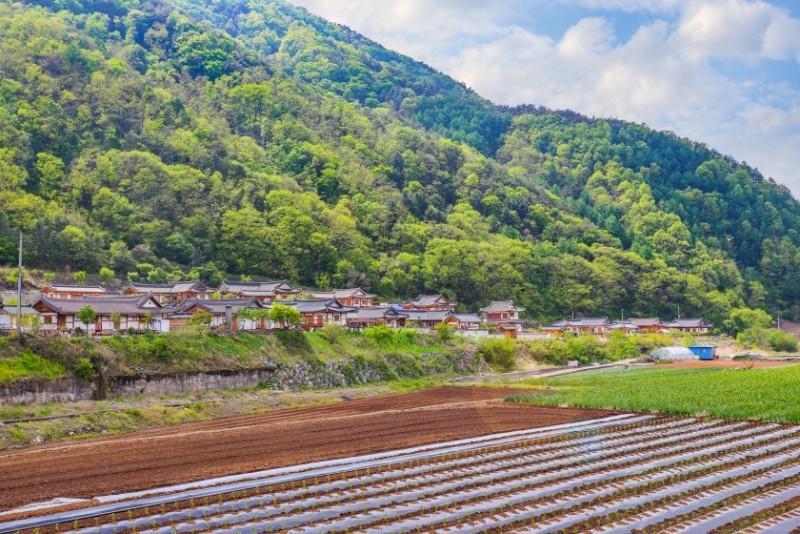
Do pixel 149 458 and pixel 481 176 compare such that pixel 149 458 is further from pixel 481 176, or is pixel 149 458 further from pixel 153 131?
pixel 481 176

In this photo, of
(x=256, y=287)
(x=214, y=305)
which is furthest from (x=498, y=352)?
(x=256, y=287)

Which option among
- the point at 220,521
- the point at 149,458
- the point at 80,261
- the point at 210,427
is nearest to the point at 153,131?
the point at 80,261

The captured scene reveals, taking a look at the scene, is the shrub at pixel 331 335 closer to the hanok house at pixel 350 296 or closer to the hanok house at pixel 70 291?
the hanok house at pixel 70 291

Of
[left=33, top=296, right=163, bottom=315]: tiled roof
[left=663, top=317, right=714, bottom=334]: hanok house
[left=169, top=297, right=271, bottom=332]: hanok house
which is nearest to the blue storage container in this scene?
[left=663, top=317, right=714, bottom=334]: hanok house

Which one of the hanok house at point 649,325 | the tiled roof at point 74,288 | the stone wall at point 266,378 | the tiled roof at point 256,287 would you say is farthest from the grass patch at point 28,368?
the hanok house at point 649,325

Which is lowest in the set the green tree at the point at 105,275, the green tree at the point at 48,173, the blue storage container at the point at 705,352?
the blue storage container at the point at 705,352

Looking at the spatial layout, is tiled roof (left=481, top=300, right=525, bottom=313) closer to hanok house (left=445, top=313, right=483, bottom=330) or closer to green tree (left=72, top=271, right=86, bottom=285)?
hanok house (left=445, top=313, right=483, bottom=330)

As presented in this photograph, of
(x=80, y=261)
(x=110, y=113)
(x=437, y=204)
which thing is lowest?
(x=80, y=261)
